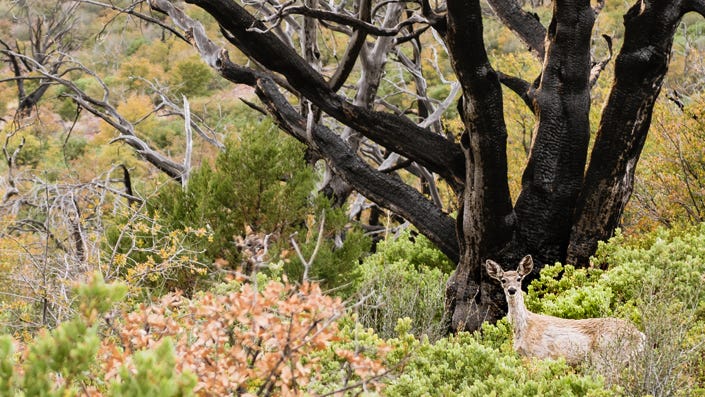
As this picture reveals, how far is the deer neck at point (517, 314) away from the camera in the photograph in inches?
201

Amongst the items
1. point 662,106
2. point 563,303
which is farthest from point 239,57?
point 563,303

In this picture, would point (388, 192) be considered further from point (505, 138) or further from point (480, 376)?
point (480, 376)

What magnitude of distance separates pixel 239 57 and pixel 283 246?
29.2 metres

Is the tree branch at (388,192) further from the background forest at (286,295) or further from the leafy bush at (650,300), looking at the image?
the leafy bush at (650,300)

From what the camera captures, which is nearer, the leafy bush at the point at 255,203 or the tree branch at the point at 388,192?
the tree branch at the point at 388,192

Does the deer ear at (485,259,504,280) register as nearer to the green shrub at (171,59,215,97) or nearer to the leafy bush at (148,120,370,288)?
the leafy bush at (148,120,370,288)

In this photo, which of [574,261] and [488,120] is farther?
[574,261]

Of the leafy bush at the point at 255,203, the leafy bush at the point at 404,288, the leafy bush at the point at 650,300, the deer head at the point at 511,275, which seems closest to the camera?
the leafy bush at the point at 650,300

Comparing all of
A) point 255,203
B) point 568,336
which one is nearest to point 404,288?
point 255,203

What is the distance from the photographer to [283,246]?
25.7ft

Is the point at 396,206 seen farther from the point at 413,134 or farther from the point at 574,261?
the point at 574,261

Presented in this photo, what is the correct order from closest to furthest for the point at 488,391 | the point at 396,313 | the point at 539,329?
the point at 488,391
the point at 539,329
the point at 396,313

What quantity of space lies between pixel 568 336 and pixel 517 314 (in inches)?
15.2

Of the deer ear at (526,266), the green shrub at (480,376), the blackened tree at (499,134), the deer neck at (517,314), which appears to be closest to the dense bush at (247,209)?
the blackened tree at (499,134)
